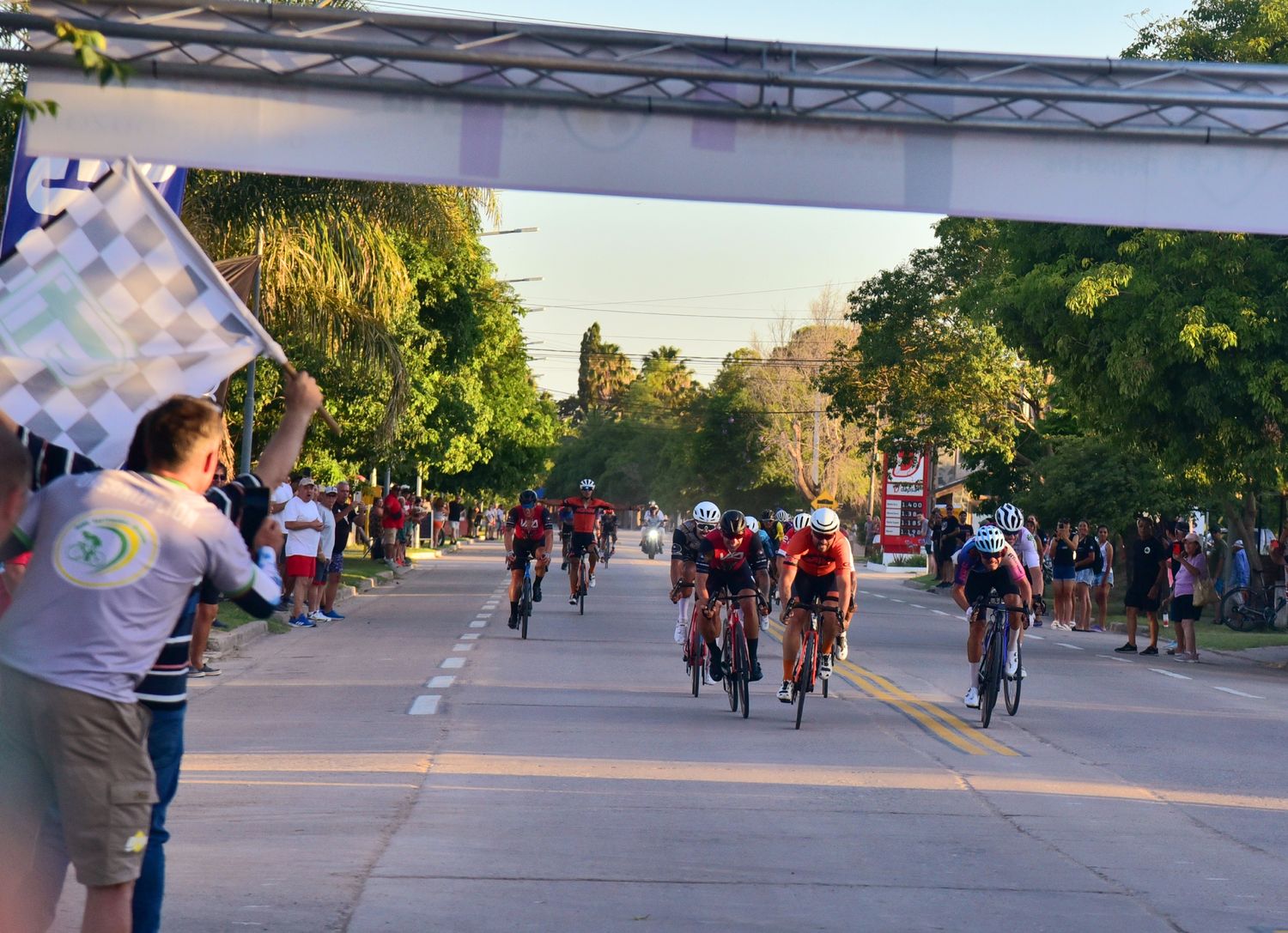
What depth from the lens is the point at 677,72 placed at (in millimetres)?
9688

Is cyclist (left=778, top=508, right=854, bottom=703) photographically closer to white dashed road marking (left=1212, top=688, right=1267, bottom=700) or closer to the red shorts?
white dashed road marking (left=1212, top=688, right=1267, bottom=700)

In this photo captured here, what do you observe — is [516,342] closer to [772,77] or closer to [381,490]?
[381,490]

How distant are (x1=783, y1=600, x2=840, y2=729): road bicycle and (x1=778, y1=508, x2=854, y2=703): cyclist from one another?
0.03 metres

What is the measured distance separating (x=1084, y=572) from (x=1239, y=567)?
3.25 metres

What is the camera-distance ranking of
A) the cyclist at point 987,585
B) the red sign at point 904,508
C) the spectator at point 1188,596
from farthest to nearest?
the red sign at point 904,508 → the spectator at point 1188,596 → the cyclist at point 987,585

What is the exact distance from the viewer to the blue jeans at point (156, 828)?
516cm

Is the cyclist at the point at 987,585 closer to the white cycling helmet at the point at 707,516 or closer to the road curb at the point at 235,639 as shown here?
the white cycling helmet at the point at 707,516

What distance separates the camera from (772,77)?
9.71m

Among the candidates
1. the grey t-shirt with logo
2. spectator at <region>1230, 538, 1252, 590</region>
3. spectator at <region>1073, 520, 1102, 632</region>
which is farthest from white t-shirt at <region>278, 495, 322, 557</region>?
the grey t-shirt with logo

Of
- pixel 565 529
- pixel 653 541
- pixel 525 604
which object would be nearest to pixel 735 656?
pixel 525 604

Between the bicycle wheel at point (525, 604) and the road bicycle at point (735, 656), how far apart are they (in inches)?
290

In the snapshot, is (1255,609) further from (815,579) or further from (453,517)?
(453,517)

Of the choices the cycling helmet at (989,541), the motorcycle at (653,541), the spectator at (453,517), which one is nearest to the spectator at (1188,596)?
the cycling helmet at (989,541)

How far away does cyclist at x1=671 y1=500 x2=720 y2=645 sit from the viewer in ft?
49.9
